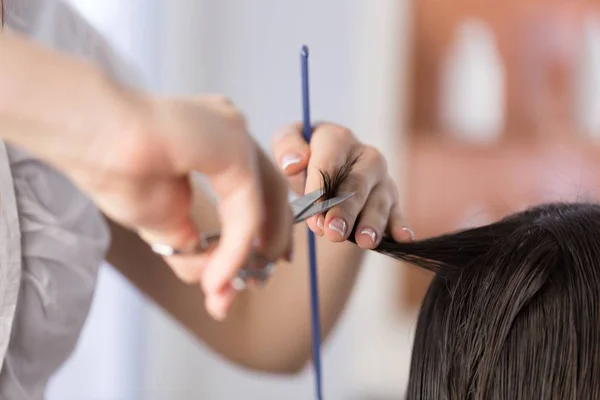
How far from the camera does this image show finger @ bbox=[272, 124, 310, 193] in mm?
706

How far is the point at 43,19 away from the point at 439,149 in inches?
57.0

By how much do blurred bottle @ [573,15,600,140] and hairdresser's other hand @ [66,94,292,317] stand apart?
156 centimetres

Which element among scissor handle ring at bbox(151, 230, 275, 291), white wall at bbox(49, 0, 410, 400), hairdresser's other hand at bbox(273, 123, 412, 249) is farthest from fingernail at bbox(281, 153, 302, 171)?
white wall at bbox(49, 0, 410, 400)

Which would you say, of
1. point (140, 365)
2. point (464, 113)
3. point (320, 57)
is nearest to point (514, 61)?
point (464, 113)

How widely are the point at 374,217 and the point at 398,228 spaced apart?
4cm

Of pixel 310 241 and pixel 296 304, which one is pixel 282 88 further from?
pixel 310 241

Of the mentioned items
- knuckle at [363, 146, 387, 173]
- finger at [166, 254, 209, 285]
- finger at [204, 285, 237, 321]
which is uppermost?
knuckle at [363, 146, 387, 173]

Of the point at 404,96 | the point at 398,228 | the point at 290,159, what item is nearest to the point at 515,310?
the point at 398,228

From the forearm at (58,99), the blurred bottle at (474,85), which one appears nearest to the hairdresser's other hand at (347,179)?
the forearm at (58,99)

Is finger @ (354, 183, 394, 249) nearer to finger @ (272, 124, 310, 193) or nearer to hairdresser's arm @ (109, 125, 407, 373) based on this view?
finger @ (272, 124, 310, 193)

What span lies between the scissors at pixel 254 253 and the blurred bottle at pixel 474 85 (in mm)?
1392

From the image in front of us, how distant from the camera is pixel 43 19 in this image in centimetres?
85

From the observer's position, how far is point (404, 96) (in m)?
2.09

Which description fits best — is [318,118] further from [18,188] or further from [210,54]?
[18,188]
